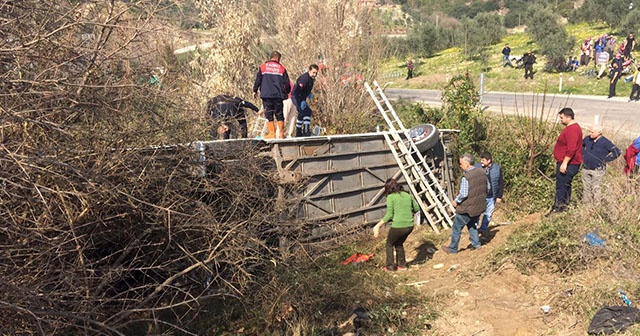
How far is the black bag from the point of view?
194 inches

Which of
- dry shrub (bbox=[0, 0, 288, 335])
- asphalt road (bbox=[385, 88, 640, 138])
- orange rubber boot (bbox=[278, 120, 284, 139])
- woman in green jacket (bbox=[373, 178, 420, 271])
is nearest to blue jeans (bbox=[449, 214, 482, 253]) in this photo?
woman in green jacket (bbox=[373, 178, 420, 271])

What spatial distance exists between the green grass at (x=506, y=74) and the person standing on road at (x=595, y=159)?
7.53 metres

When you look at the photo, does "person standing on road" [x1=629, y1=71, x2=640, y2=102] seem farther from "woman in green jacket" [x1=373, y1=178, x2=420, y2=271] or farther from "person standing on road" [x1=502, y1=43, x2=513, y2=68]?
"woman in green jacket" [x1=373, y1=178, x2=420, y2=271]

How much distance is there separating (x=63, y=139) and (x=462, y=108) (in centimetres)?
985

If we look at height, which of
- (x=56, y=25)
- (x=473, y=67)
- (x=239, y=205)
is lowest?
(x=473, y=67)

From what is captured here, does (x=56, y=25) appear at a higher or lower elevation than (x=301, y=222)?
higher

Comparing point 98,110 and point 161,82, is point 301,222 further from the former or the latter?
point 98,110

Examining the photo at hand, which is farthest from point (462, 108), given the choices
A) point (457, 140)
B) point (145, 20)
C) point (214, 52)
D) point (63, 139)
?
point (63, 139)

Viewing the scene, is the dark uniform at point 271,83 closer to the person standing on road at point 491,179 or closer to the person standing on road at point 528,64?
the person standing on road at point 491,179

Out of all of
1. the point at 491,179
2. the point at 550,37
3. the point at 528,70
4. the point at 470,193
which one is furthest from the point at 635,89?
the point at 470,193

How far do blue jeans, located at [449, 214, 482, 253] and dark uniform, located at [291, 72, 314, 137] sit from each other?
391 centimetres

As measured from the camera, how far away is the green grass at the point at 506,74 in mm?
22109

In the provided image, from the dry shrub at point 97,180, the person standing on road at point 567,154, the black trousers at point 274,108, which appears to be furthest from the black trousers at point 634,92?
the dry shrub at point 97,180

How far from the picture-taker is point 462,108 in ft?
40.7
